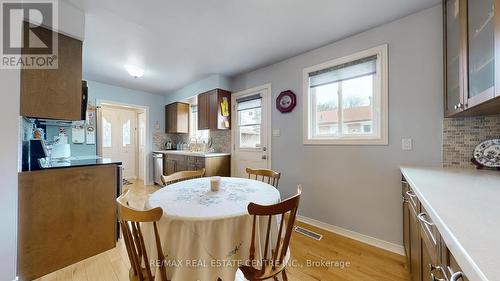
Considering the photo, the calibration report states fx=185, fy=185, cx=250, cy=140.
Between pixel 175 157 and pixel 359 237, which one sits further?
pixel 175 157

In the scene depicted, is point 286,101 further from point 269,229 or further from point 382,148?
point 269,229

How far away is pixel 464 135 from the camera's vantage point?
1585mm

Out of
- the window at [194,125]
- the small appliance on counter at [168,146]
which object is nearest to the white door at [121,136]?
the small appliance on counter at [168,146]

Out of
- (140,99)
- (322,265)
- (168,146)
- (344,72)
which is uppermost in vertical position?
(140,99)

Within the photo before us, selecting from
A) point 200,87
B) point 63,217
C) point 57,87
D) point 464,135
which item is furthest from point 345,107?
point 63,217

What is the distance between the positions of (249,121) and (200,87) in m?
1.36

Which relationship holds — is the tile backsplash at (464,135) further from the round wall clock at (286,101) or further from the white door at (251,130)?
the white door at (251,130)

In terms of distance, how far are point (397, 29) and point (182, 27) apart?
7.36 feet

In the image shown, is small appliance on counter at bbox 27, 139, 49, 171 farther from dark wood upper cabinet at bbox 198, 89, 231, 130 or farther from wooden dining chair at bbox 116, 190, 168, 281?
dark wood upper cabinet at bbox 198, 89, 231, 130

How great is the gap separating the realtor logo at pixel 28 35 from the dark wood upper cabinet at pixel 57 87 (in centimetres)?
2

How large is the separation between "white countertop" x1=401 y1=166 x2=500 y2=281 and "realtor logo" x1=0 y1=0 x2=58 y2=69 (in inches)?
104

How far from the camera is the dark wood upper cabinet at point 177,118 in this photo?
15.0 ft

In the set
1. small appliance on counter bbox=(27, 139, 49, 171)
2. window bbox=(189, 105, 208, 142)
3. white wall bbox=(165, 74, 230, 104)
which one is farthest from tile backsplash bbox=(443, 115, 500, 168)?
window bbox=(189, 105, 208, 142)

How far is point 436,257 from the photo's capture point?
73 cm
